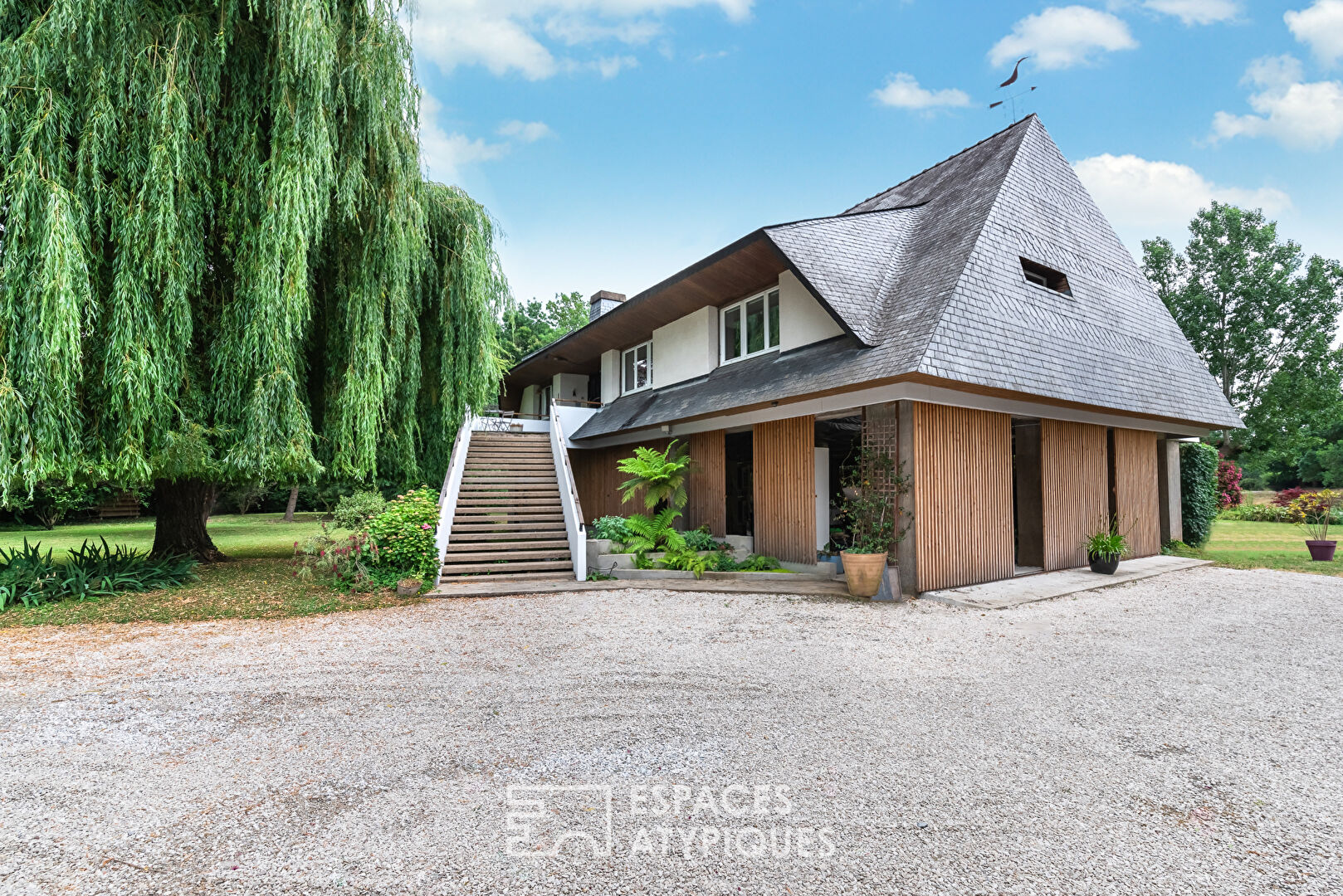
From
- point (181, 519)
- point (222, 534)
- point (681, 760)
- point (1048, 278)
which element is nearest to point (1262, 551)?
point (1048, 278)

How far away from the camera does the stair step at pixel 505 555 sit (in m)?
10.3

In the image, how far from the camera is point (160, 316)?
769 cm

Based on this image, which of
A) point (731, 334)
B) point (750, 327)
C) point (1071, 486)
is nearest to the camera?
point (1071, 486)

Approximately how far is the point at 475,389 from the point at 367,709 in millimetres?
7933

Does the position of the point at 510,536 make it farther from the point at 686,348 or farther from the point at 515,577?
the point at 686,348

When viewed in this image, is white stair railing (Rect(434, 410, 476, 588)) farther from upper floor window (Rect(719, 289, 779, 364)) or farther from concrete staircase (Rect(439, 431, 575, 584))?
upper floor window (Rect(719, 289, 779, 364))

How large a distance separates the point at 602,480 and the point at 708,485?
551cm

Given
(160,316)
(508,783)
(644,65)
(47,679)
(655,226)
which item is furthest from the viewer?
(655,226)

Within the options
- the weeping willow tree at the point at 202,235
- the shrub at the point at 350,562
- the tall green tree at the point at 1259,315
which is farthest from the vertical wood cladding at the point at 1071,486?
the tall green tree at the point at 1259,315

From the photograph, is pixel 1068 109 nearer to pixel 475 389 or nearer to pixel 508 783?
pixel 475 389

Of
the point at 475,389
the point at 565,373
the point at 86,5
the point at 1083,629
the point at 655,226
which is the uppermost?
the point at 655,226

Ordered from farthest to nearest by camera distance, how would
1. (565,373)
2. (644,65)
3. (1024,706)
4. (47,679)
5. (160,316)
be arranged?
(565,373) → (644,65) → (160,316) → (47,679) → (1024,706)

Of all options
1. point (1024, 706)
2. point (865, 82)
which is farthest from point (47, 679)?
point (865, 82)

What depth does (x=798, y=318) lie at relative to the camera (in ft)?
37.2
